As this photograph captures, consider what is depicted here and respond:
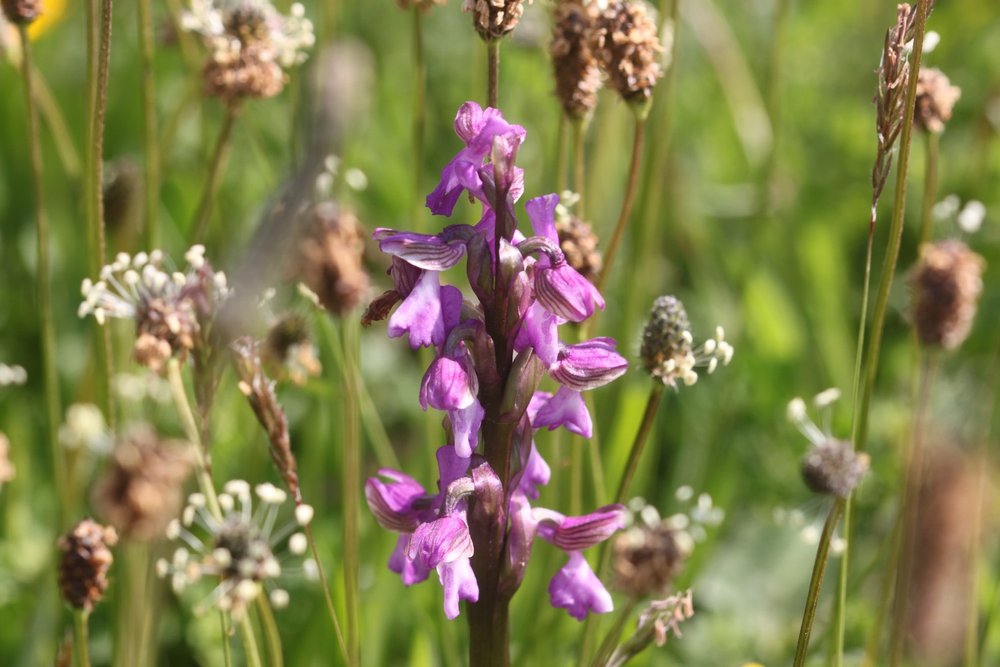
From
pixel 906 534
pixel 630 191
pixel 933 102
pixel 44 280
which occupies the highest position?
pixel 933 102

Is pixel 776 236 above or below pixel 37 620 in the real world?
above

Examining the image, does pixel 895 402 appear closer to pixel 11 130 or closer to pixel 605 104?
pixel 605 104

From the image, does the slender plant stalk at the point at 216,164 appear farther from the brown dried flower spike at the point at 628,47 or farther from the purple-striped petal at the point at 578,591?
the purple-striped petal at the point at 578,591

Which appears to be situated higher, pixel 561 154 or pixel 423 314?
pixel 561 154

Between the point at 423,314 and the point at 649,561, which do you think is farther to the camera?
the point at 649,561

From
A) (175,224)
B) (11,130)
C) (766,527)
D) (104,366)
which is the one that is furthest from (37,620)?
(11,130)

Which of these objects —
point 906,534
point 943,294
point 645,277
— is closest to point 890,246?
point 943,294

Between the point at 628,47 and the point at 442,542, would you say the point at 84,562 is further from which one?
the point at 628,47
